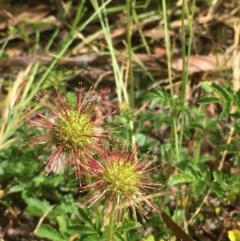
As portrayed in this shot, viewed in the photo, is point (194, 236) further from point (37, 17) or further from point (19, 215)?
point (37, 17)

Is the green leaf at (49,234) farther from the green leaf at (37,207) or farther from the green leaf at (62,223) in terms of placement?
the green leaf at (37,207)

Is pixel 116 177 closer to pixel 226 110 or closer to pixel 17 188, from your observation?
pixel 226 110

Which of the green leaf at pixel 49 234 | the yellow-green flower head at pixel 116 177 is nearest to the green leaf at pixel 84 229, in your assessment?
the green leaf at pixel 49 234

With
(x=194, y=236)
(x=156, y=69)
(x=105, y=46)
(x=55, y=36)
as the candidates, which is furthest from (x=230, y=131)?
(x=55, y=36)

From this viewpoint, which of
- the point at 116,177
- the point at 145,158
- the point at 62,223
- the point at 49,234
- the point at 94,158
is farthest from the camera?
the point at 145,158

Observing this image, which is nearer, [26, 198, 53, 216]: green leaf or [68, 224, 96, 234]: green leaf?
[68, 224, 96, 234]: green leaf

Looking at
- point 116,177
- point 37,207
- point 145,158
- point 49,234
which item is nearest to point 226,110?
point 145,158

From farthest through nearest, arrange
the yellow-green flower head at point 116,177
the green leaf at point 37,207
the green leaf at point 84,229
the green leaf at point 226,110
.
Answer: the green leaf at point 37,207 < the green leaf at point 226,110 < the green leaf at point 84,229 < the yellow-green flower head at point 116,177

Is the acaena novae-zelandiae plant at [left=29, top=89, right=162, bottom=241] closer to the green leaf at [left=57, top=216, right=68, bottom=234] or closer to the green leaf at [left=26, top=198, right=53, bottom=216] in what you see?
the green leaf at [left=57, top=216, right=68, bottom=234]

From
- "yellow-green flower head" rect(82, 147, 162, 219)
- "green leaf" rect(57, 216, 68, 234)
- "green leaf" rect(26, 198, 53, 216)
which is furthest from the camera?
"green leaf" rect(26, 198, 53, 216)

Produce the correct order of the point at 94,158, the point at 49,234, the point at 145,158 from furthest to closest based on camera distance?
the point at 145,158 → the point at 49,234 → the point at 94,158

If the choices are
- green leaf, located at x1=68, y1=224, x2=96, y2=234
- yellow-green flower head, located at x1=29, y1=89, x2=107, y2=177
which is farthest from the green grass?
yellow-green flower head, located at x1=29, y1=89, x2=107, y2=177
